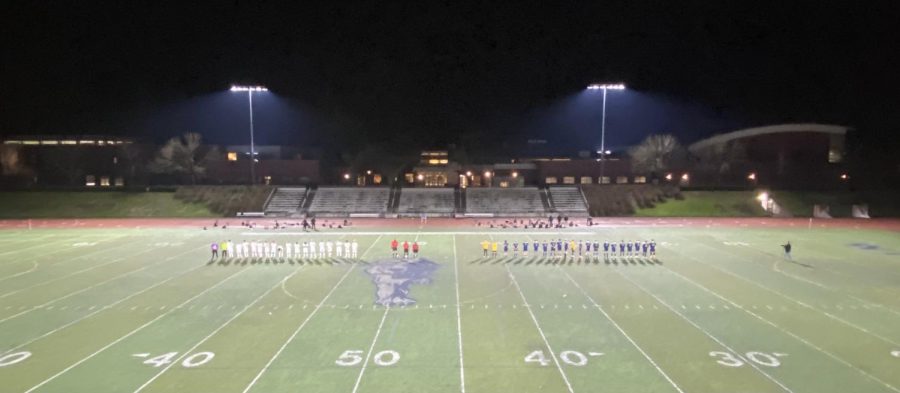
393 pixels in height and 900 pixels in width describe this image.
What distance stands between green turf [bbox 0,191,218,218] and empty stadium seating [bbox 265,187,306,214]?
21.2 feet

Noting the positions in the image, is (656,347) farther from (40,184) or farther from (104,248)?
(40,184)

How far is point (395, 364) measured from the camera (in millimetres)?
12492

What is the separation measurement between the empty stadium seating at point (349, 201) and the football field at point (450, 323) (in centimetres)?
2552

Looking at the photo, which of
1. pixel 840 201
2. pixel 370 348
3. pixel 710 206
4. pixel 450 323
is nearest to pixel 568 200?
pixel 710 206

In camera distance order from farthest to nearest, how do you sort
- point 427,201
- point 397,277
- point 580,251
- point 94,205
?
point 427,201 → point 94,205 → point 580,251 → point 397,277

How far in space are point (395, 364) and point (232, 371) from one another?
13.5ft

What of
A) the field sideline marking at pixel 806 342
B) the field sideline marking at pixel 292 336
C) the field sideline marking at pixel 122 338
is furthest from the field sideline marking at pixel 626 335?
the field sideline marking at pixel 122 338

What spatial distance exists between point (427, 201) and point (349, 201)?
31.3ft

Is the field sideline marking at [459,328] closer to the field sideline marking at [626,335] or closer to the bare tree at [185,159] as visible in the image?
the field sideline marking at [626,335]

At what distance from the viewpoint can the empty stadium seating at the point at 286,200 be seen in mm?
55031

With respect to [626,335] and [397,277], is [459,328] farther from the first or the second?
[397,277]

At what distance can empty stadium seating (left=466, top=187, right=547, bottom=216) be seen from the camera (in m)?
55.7

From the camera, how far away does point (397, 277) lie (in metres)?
23.1

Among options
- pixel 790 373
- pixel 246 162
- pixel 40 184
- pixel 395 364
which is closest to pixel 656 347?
pixel 790 373
